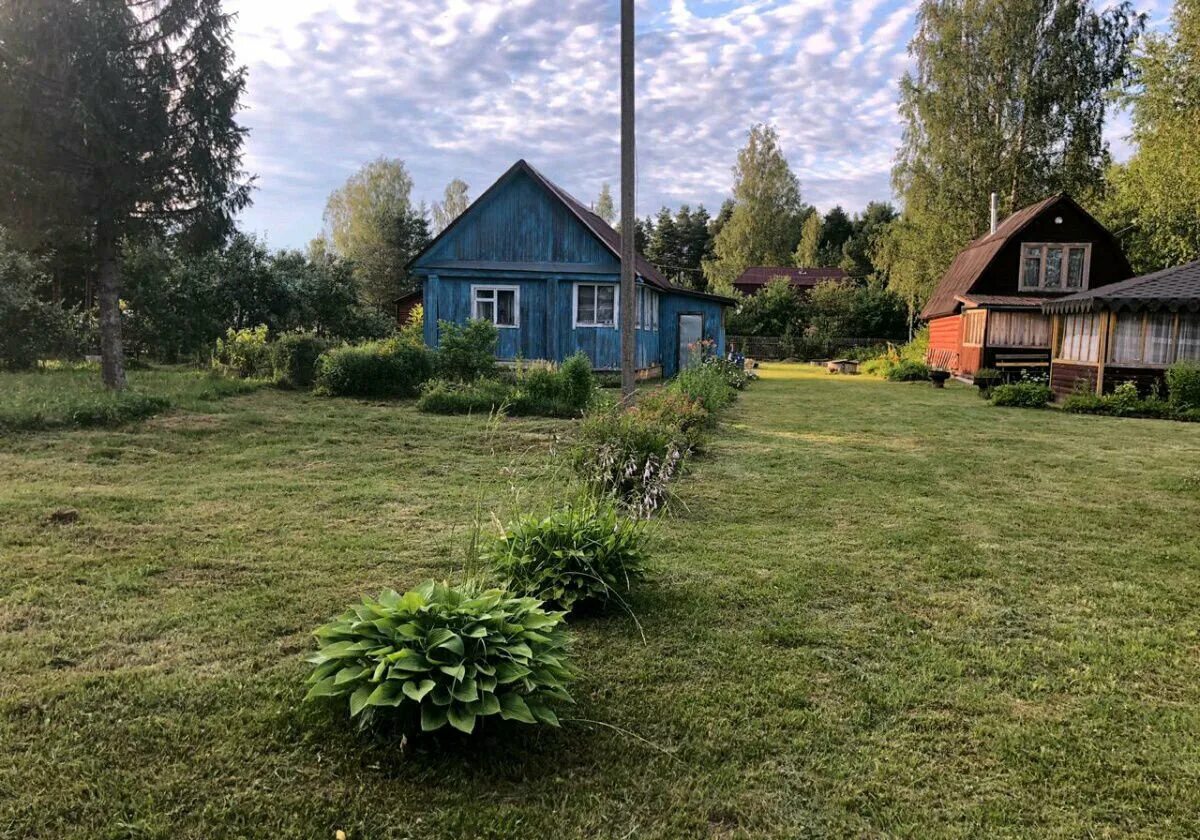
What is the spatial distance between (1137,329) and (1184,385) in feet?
6.29

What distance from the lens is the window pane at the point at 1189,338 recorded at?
49.5 ft

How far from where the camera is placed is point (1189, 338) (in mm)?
15148

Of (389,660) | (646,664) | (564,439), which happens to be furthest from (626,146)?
(389,660)

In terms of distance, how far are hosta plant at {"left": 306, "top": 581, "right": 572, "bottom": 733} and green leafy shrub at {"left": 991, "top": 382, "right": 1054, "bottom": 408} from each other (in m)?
16.6

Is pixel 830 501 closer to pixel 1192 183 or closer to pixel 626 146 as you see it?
pixel 626 146

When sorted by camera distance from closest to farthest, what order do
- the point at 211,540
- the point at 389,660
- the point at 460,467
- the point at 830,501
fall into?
1. the point at 389,660
2. the point at 211,540
3. the point at 830,501
4. the point at 460,467

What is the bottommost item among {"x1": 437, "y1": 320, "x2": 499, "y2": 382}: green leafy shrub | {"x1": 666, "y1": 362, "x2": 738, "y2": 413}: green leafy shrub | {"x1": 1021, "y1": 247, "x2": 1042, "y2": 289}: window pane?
{"x1": 666, "y1": 362, "x2": 738, "y2": 413}: green leafy shrub

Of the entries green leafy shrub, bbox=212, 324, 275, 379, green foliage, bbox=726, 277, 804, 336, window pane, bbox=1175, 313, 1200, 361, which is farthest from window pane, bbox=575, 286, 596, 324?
green foliage, bbox=726, 277, 804, 336

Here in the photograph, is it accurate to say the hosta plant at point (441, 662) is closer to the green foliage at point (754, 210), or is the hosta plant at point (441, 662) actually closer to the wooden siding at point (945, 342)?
the wooden siding at point (945, 342)

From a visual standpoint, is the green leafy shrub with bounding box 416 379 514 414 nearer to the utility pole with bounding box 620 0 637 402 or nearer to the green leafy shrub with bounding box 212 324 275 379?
the utility pole with bounding box 620 0 637 402

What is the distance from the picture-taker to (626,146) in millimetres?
8484

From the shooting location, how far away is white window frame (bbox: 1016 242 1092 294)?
2345cm

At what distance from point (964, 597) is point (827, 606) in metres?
0.88

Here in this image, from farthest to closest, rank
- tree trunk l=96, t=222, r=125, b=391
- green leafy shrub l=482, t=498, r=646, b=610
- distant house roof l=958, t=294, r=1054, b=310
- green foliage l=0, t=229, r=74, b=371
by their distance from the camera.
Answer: distant house roof l=958, t=294, r=1054, b=310
green foliage l=0, t=229, r=74, b=371
tree trunk l=96, t=222, r=125, b=391
green leafy shrub l=482, t=498, r=646, b=610
